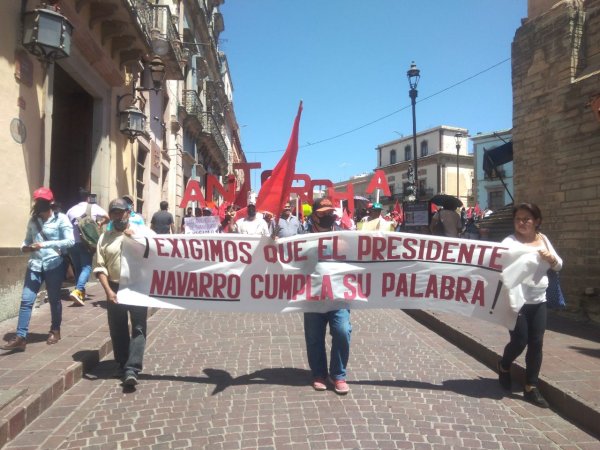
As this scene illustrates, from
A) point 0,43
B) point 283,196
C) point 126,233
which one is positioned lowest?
point 126,233

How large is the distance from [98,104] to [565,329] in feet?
34.1

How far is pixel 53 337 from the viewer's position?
571cm

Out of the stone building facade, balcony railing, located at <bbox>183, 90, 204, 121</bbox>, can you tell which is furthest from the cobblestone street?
balcony railing, located at <bbox>183, 90, 204, 121</bbox>

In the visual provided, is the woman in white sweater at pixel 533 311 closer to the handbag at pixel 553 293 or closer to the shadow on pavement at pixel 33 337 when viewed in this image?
the handbag at pixel 553 293

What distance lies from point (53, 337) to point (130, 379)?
1.77 m

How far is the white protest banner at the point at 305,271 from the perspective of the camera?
4.65m

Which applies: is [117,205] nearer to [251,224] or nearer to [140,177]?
[251,224]

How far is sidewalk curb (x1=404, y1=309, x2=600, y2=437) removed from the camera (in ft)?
12.8

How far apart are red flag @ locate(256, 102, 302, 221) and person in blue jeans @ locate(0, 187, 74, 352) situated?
236 centimetres

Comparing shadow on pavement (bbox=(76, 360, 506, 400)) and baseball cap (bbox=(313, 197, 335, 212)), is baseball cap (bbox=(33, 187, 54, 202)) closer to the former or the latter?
shadow on pavement (bbox=(76, 360, 506, 400))

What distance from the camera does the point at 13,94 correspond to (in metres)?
7.45

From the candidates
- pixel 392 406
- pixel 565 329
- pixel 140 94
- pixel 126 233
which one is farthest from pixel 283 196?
pixel 140 94

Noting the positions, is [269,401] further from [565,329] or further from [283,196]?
[565,329]

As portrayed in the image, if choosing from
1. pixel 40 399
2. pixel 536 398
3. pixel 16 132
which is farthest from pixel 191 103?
pixel 536 398
